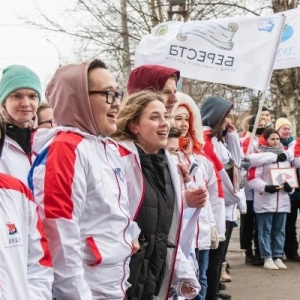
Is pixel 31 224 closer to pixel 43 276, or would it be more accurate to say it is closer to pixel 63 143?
pixel 43 276

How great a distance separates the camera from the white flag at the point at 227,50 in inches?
284

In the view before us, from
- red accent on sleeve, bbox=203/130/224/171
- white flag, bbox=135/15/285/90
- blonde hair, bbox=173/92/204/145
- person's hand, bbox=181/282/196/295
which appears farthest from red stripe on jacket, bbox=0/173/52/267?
white flag, bbox=135/15/285/90

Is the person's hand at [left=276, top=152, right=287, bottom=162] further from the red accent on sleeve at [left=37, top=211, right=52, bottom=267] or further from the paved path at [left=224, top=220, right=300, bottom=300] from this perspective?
the red accent on sleeve at [left=37, top=211, right=52, bottom=267]

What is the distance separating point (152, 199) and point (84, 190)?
672 millimetres

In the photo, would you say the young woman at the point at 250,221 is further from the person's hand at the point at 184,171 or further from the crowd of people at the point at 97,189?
the person's hand at the point at 184,171

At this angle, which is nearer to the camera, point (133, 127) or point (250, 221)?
point (133, 127)

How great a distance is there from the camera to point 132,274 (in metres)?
3.38

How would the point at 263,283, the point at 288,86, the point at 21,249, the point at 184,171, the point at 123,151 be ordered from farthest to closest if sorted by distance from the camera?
the point at 288,86 → the point at 263,283 → the point at 184,171 → the point at 123,151 → the point at 21,249

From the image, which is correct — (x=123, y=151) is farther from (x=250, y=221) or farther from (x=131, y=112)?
(x=250, y=221)

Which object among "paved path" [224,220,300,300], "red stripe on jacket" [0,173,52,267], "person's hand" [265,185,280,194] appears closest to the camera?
"red stripe on jacket" [0,173,52,267]

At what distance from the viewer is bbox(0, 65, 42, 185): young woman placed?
12.5 feet

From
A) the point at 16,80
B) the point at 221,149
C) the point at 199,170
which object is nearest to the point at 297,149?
the point at 221,149

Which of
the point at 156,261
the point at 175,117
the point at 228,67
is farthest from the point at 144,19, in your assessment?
the point at 156,261

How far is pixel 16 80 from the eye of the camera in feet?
13.7
